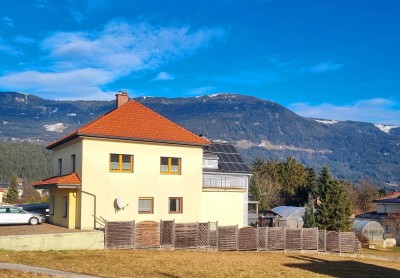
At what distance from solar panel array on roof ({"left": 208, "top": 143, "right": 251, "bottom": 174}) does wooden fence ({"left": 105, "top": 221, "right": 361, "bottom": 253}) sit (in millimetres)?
13179

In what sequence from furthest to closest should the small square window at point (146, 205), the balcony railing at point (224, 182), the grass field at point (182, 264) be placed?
the balcony railing at point (224, 182)
the small square window at point (146, 205)
the grass field at point (182, 264)

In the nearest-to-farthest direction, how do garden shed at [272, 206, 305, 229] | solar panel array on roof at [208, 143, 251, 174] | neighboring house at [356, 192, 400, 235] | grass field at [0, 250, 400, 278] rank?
grass field at [0, 250, 400, 278] < solar panel array on roof at [208, 143, 251, 174] < garden shed at [272, 206, 305, 229] < neighboring house at [356, 192, 400, 235]

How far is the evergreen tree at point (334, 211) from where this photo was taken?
5478cm

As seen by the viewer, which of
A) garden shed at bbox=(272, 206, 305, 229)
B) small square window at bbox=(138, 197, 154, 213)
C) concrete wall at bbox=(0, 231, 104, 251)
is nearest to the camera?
concrete wall at bbox=(0, 231, 104, 251)

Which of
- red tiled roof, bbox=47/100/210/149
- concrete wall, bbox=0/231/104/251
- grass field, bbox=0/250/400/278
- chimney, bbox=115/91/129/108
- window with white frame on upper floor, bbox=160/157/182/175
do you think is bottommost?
grass field, bbox=0/250/400/278

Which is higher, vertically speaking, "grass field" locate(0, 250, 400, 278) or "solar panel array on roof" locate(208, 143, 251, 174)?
"solar panel array on roof" locate(208, 143, 251, 174)

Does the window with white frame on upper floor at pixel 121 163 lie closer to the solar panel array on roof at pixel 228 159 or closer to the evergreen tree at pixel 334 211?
the solar panel array on roof at pixel 228 159

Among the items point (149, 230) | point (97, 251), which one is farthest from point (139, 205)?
point (97, 251)

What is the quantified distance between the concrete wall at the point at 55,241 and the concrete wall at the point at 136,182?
415 cm

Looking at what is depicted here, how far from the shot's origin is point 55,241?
27031mm

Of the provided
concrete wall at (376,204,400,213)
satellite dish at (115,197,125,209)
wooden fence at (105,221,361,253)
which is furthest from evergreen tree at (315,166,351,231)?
satellite dish at (115,197,125,209)

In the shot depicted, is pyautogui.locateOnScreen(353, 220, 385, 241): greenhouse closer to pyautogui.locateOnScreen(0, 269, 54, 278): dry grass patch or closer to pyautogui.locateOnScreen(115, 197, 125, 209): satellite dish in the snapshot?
pyautogui.locateOnScreen(115, 197, 125, 209): satellite dish

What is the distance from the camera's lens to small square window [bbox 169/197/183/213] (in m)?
36.3

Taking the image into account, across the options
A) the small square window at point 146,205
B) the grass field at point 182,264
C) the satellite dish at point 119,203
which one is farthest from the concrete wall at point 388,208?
the satellite dish at point 119,203
